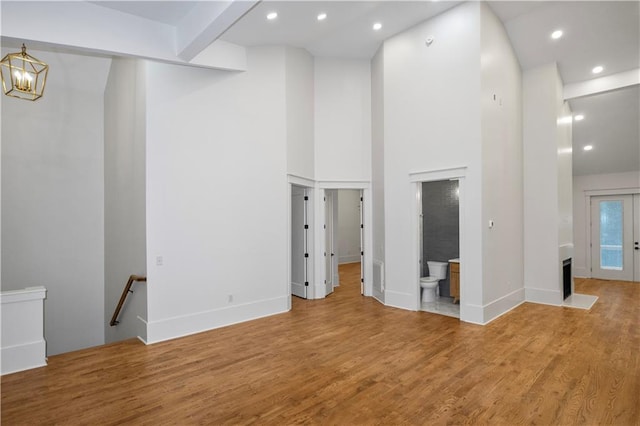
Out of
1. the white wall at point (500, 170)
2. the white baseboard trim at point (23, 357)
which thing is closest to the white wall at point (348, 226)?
the white wall at point (500, 170)

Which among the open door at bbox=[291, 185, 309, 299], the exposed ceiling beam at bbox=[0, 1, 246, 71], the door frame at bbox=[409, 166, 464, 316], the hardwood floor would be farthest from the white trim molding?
the door frame at bbox=[409, 166, 464, 316]

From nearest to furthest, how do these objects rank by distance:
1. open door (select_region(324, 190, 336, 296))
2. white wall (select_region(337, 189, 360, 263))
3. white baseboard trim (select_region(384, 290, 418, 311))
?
white baseboard trim (select_region(384, 290, 418, 311))
open door (select_region(324, 190, 336, 296))
white wall (select_region(337, 189, 360, 263))

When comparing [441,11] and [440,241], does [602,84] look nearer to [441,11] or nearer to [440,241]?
[441,11]

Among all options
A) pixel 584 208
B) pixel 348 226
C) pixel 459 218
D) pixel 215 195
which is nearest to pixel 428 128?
pixel 459 218

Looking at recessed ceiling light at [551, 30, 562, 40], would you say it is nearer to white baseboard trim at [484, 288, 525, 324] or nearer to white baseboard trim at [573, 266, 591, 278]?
white baseboard trim at [484, 288, 525, 324]

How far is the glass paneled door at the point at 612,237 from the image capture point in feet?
29.1

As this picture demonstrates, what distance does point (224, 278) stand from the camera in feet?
17.4

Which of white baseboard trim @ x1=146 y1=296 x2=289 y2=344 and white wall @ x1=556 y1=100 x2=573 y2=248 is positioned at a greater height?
white wall @ x1=556 y1=100 x2=573 y2=248

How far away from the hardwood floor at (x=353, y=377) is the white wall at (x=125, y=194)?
1118 millimetres

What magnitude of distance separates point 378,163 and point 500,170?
2117 mm

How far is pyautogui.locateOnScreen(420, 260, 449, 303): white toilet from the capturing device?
6453 millimetres

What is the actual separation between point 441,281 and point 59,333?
7394 mm

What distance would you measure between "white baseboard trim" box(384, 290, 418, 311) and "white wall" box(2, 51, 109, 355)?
559 cm

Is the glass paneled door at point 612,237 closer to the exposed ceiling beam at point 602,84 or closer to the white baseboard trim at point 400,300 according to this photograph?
the exposed ceiling beam at point 602,84
